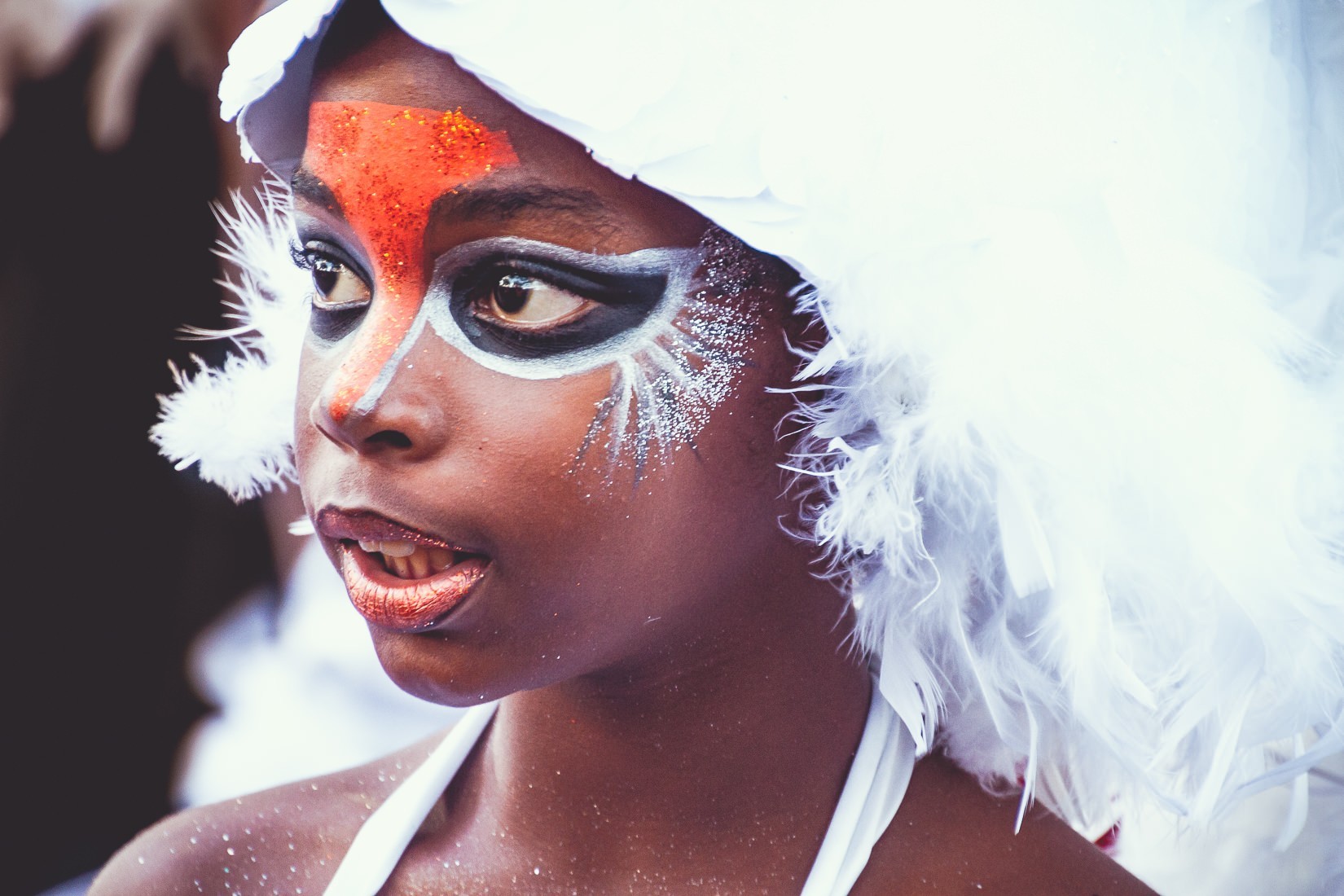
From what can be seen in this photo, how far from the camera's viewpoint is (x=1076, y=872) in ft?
5.73

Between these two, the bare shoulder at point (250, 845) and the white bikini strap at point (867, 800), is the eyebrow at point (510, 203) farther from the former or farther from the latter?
the bare shoulder at point (250, 845)

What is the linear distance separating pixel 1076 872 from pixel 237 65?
1.58 meters

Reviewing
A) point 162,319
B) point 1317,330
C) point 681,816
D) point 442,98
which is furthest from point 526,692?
point 162,319

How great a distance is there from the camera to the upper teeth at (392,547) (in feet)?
4.65

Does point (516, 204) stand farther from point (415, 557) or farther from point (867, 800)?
point (867, 800)

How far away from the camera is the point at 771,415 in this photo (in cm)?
151

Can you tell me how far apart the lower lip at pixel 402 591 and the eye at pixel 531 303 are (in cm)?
27

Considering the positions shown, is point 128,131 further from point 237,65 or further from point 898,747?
point 898,747

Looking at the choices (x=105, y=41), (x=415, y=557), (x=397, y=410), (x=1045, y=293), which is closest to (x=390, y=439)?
(x=397, y=410)

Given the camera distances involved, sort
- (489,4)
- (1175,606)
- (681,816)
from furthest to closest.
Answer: (681,816), (1175,606), (489,4)

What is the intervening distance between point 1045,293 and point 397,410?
733 mm

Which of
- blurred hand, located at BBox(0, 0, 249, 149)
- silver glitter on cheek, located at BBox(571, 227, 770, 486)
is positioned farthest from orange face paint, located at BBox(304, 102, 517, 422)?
blurred hand, located at BBox(0, 0, 249, 149)

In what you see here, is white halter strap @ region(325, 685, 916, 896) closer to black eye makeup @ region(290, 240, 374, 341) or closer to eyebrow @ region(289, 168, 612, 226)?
black eye makeup @ region(290, 240, 374, 341)

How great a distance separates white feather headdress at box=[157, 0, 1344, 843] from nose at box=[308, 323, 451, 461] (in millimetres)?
316
